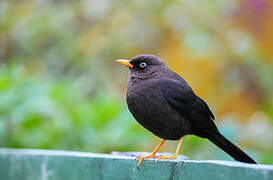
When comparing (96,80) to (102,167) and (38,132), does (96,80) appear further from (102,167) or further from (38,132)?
(102,167)

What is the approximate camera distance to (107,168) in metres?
3.25

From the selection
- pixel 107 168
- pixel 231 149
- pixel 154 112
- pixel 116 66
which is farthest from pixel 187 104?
pixel 116 66

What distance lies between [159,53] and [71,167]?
15.3ft

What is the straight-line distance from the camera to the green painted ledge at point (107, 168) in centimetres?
251

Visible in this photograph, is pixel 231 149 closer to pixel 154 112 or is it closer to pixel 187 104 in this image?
pixel 187 104

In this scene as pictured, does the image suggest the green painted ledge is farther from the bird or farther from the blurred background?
the blurred background

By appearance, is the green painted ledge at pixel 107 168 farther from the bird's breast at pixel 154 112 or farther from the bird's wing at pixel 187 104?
the bird's wing at pixel 187 104

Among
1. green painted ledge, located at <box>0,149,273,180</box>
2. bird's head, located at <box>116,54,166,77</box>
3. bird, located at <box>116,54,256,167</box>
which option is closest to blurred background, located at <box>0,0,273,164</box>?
green painted ledge, located at <box>0,149,273,180</box>

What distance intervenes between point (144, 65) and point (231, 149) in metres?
0.96

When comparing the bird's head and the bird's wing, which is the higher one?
the bird's head

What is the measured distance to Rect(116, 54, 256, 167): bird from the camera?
3541mm

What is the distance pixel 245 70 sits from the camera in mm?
7348

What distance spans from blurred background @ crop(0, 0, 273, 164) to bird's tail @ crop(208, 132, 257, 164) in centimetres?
150

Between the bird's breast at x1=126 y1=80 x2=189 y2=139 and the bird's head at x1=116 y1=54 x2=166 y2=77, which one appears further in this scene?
the bird's head at x1=116 y1=54 x2=166 y2=77
